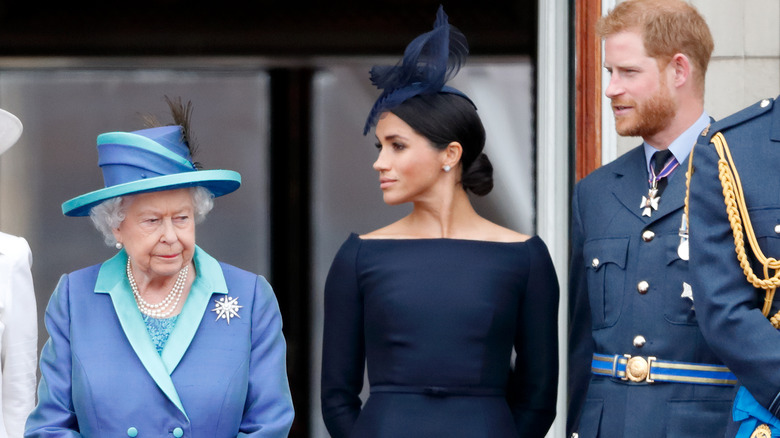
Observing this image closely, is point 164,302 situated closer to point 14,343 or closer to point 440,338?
point 14,343

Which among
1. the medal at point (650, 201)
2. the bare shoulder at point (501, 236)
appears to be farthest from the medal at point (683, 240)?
the bare shoulder at point (501, 236)

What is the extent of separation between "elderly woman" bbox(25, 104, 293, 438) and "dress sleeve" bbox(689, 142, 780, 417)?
1139 mm

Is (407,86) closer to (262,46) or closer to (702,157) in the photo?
(702,157)

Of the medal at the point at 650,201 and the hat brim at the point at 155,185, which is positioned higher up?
the hat brim at the point at 155,185

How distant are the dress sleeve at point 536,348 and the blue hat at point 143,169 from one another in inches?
34.9

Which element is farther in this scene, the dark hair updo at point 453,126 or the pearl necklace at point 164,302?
the dark hair updo at point 453,126

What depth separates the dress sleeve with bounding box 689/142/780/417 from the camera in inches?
112

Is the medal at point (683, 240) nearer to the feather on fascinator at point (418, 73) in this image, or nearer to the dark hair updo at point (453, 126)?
the dark hair updo at point (453, 126)

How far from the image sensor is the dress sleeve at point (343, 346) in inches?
144

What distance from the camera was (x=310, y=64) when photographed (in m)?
6.54

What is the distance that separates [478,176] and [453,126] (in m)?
0.17

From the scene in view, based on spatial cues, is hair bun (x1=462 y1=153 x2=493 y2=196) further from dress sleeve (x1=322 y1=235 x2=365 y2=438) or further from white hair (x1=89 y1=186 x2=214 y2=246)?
white hair (x1=89 y1=186 x2=214 y2=246)

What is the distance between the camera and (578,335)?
12.2 ft

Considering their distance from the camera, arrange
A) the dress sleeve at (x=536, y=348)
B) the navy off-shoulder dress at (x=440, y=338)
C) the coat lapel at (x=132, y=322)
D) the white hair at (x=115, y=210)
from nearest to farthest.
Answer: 1. the coat lapel at (x=132, y=322)
2. the white hair at (x=115, y=210)
3. the navy off-shoulder dress at (x=440, y=338)
4. the dress sleeve at (x=536, y=348)
